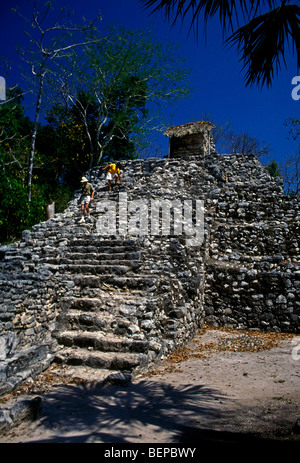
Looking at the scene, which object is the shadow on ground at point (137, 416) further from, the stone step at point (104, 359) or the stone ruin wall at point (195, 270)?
the stone ruin wall at point (195, 270)

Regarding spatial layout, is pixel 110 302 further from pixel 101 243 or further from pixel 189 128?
pixel 189 128

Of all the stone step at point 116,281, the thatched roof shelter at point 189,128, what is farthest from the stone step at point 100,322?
the thatched roof shelter at point 189,128

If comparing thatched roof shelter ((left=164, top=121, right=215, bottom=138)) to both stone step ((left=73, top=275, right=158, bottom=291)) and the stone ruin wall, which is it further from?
stone step ((left=73, top=275, right=158, bottom=291))

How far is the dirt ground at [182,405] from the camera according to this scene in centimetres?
272

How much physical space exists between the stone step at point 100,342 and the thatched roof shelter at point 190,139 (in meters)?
12.4

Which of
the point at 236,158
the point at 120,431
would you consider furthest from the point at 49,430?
the point at 236,158

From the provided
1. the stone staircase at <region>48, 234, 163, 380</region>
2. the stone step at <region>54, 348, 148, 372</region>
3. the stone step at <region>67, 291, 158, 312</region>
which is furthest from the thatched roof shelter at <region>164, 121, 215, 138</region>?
the stone step at <region>54, 348, 148, 372</region>

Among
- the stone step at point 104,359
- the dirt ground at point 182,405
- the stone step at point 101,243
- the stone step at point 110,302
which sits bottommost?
the dirt ground at point 182,405

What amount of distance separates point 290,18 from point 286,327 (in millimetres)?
6068

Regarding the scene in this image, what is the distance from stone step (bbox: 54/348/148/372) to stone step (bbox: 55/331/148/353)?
91mm

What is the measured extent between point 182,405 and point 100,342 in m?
1.82

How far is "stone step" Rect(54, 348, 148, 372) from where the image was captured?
441cm
